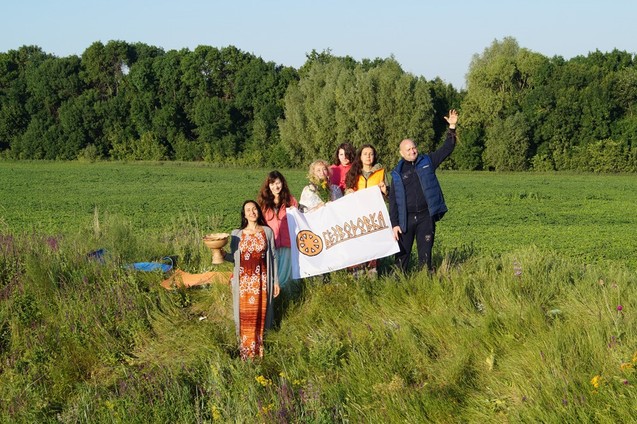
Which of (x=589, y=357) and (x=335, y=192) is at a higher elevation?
(x=335, y=192)

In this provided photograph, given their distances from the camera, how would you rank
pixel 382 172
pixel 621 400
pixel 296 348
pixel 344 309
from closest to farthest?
pixel 621 400 → pixel 296 348 → pixel 344 309 → pixel 382 172

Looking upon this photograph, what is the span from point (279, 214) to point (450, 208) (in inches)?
756

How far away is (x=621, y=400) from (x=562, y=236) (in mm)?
14776

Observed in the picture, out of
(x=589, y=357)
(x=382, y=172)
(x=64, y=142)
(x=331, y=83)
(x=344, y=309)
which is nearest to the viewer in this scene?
(x=589, y=357)

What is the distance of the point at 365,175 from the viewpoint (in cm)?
826

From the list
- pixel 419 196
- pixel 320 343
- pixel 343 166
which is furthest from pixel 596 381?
pixel 343 166

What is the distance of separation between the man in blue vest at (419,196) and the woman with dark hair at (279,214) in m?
1.12

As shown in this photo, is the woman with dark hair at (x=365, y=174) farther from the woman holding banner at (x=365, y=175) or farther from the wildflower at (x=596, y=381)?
the wildflower at (x=596, y=381)

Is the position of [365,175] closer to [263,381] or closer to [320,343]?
[320,343]

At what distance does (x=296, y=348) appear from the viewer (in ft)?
21.1

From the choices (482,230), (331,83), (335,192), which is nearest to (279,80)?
(331,83)

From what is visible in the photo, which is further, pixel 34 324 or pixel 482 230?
pixel 482 230

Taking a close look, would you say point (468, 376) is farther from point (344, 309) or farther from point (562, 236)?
point (562, 236)

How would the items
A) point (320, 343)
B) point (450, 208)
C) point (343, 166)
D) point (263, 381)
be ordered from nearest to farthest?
point (263, 381)
point (320, 343)
point (343, 166)
point (450, 208)
